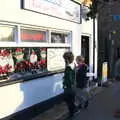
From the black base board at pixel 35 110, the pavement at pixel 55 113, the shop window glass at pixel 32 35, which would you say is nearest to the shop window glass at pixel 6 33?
the shop window glass at pixel 32 35

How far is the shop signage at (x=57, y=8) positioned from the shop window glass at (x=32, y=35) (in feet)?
1.85

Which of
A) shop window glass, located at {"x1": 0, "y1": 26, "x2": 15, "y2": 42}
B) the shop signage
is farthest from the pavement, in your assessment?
the shop signage

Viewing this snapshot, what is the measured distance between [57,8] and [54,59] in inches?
61.1

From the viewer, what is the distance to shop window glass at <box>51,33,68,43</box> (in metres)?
13.9

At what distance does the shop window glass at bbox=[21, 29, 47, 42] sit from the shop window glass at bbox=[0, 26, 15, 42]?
0.62m

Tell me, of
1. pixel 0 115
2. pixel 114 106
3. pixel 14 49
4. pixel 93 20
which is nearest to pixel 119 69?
pixel 114 106

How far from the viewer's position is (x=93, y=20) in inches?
748

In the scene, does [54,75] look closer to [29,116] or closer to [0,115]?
[29,116]

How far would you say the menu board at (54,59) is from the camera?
13394mm

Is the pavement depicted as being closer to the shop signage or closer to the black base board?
the black base board

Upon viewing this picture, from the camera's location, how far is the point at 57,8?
44.9 feet

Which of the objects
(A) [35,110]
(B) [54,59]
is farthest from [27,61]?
(B) [54,59]

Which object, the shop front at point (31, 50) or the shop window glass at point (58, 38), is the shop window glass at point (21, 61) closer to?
the shop front at point (31, 50)

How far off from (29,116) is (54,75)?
254cm
